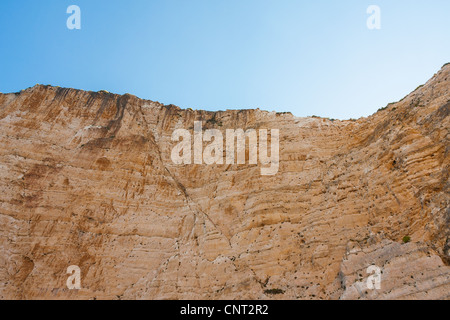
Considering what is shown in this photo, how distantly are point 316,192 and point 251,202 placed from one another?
5826 mm

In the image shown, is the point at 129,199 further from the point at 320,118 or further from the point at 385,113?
the point at 385,113

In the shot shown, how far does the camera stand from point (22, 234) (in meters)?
33.8

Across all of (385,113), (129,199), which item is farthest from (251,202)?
(385,113)
